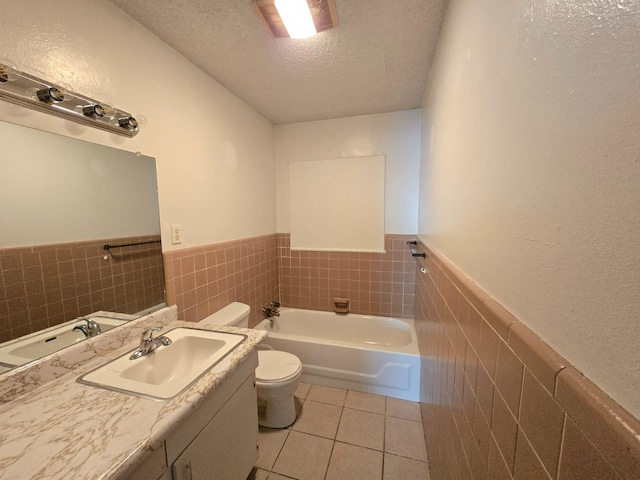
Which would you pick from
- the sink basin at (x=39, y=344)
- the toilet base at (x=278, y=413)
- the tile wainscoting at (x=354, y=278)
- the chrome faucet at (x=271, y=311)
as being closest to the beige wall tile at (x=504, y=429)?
the toilet base at (x=278, y=413)

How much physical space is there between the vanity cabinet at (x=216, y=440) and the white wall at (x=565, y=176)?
3.16 feet

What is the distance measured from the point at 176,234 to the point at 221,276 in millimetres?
486

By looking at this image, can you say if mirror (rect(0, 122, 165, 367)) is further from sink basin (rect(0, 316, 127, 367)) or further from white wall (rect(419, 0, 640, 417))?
white wall (rect(419, 0, 640, 417))

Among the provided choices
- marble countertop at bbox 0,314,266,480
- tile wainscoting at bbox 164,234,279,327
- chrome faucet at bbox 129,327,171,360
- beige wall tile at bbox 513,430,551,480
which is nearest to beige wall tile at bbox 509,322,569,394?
beige wall tile at bbox 513,430,551,480

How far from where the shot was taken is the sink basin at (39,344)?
0.81 metres

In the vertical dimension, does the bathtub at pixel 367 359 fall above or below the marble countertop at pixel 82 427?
below

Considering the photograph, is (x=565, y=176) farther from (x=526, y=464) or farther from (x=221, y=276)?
(x=221, y=276)

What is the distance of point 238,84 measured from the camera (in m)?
1.77

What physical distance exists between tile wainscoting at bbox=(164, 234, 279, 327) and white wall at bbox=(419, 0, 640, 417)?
149 cm

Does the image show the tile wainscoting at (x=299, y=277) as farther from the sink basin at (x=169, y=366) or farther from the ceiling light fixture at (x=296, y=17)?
the ceiling light fixture at (x=296, y=17)

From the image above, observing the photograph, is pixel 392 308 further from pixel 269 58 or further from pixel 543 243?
pixel 269 58

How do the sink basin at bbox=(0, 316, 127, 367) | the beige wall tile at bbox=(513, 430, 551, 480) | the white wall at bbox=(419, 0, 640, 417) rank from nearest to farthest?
the white wall at bbox=(419, 0, 640, 417), the beige wall tile at bbox=(513, 430, 551, 480), the sink basin at bbox=(0, 316, 127, 367)

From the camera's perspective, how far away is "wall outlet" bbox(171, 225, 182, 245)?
4.58 feet

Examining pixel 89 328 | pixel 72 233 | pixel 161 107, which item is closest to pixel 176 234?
pixel 72 233
